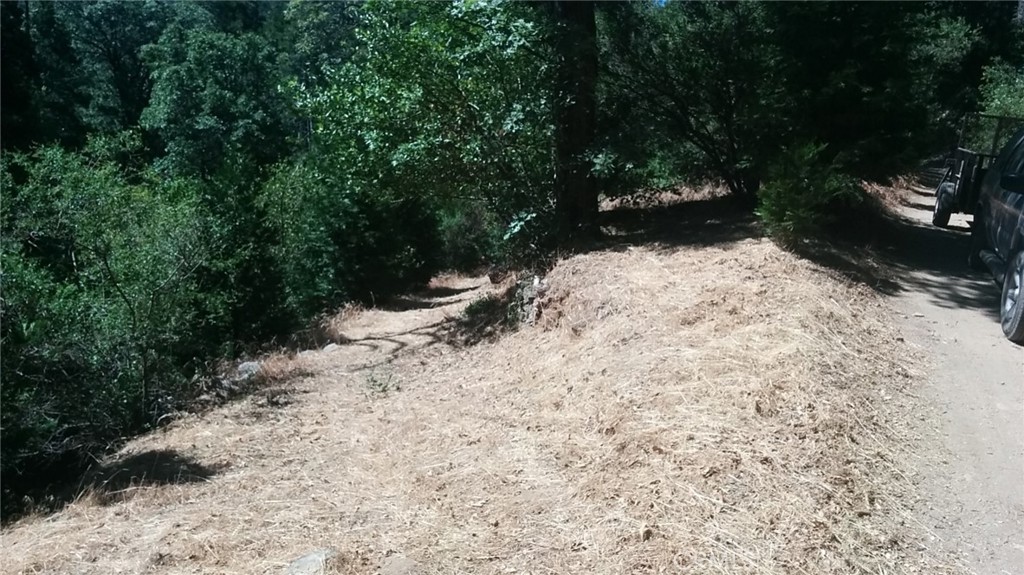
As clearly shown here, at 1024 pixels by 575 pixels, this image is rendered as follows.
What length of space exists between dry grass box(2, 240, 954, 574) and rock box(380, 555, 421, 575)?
0.03 meters

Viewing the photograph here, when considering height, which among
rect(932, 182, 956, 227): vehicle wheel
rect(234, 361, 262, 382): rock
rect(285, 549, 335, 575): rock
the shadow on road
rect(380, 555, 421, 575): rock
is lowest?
rect(234, 361, 262, 382): rock

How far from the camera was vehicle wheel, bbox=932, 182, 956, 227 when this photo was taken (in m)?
11.9

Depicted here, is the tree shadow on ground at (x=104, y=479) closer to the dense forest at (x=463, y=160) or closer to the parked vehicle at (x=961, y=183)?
the dense forest at (x=463, y=160)

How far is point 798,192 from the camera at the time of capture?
30.2ft

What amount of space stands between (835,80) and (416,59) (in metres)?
5.97

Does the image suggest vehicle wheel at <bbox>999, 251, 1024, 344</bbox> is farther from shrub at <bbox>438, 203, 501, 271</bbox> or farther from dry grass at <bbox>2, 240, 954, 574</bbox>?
shrub at <bbox>438, 203, 501, 271</bbox>

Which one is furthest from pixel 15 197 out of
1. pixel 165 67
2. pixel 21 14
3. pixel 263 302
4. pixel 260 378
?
pixel 165 67

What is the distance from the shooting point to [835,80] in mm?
10086

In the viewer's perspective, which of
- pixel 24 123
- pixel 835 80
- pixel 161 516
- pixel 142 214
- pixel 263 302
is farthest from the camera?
pixel 24 123

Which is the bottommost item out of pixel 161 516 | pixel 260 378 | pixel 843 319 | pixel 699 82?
pixel 260 378

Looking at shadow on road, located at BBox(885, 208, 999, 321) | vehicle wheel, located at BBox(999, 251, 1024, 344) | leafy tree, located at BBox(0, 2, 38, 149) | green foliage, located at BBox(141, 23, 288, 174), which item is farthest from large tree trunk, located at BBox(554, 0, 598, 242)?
green foliage, located at BBox(141, 23, 288, 174)

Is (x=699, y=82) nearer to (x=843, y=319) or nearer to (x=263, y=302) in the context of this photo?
(x=843, y=319)

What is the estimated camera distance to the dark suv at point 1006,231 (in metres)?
7.32

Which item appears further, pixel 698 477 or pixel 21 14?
pixel 21 14
